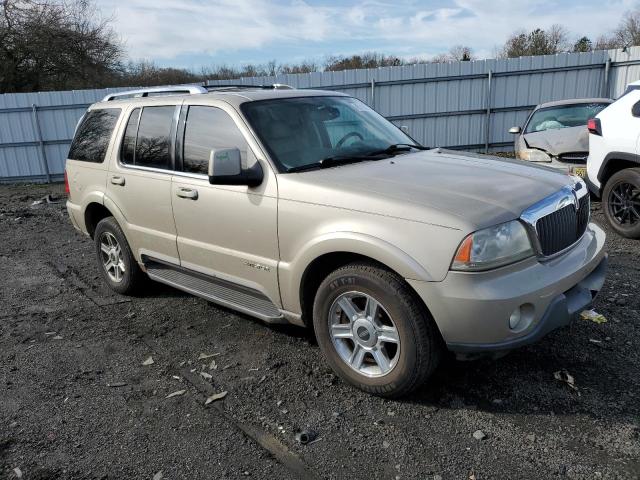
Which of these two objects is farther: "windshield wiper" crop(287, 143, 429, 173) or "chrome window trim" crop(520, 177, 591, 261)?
"windshield wiper" crop(287, 143, 429, 173)

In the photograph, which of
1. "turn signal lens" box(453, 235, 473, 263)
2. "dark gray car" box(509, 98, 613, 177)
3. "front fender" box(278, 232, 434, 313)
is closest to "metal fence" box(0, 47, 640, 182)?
"dark gray car" box(509, 98, 613, 177)

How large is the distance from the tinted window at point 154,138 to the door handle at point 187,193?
0.34m

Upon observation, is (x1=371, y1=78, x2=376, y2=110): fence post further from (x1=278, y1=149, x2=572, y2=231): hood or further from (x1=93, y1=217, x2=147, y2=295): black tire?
(x1=278, y1=149, x2=572, y2=231): hood

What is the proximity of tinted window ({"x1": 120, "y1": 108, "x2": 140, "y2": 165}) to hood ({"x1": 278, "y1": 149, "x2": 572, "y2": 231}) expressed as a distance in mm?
2041

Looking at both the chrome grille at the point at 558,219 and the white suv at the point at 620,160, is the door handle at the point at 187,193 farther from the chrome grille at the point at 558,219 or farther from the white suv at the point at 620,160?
the white suv at the point at 620,160

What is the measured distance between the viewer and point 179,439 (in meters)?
2.97

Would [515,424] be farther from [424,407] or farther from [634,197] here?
[634,197]

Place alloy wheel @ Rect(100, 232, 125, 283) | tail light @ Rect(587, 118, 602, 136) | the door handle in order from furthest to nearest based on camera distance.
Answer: tail light @ Rect(587, 118, 602, 136) → alloy wheel @ Rect(100, 232, 125, 283) → the door handle

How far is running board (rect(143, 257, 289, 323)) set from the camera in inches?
149

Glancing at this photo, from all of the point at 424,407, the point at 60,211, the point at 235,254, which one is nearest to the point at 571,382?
the point at 424,407

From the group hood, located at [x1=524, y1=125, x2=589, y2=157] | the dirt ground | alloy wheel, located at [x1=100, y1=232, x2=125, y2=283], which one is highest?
hood, located at [x1=524, y1=125, x2=589, y2=157]

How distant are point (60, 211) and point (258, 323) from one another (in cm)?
790

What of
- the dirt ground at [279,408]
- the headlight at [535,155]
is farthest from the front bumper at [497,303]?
the headlight at [535,155]

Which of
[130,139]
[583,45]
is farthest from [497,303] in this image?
[583,45]
